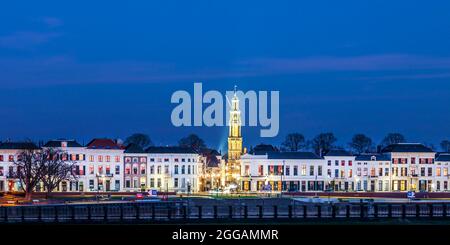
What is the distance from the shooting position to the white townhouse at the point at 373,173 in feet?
499

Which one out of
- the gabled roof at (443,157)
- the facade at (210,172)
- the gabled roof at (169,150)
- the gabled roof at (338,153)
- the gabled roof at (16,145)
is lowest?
the facade at (210,172)

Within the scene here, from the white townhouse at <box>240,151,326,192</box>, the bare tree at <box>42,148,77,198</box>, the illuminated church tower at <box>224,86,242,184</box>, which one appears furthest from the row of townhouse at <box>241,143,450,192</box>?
the bare tree at <box>42,148,77,198</box>

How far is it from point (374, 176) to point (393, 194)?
2430cm

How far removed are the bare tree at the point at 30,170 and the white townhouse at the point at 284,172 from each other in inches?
1293

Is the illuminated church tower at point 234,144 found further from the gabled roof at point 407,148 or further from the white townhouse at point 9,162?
the white townhouse at point 9,162

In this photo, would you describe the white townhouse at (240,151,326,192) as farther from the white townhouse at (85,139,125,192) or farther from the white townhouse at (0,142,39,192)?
the white townhouse at (0,142,39,192)

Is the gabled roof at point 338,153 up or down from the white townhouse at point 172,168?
up

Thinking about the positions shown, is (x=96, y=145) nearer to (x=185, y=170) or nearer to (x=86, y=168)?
(x=86, y=168)

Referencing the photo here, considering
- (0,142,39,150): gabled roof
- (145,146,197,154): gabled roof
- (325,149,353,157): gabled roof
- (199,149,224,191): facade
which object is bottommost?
(199,149,224,191): facade

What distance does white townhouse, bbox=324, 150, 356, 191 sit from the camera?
497 feet

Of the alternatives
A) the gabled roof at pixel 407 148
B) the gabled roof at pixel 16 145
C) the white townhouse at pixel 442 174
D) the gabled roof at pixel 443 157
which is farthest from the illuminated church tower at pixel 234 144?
the gabled roof at pixel 16 145

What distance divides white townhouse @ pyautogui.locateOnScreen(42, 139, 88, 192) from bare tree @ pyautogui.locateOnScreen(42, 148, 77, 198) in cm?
175
